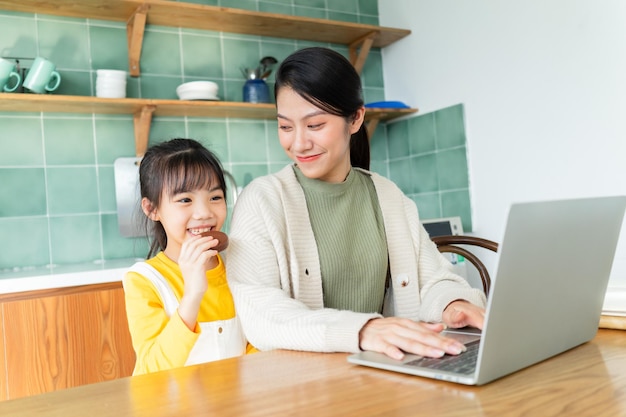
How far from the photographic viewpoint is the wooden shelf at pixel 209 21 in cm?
256

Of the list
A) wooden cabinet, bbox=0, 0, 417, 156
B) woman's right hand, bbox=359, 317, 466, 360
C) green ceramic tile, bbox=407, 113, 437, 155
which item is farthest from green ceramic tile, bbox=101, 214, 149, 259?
woman's right hand, bbox=359, 317, 466, 360

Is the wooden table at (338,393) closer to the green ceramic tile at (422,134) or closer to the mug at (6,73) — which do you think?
the mug at (6,73)

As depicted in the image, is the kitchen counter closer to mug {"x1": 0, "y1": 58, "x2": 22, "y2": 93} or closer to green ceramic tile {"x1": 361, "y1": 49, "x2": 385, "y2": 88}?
mug {"x1": 0, "y1": 58, "x2": 22, "y2": 93}

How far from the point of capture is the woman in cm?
107

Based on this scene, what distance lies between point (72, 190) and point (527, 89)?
2.03 m

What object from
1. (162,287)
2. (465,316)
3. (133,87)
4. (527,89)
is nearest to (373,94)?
(527,89)

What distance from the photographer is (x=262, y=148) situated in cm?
313

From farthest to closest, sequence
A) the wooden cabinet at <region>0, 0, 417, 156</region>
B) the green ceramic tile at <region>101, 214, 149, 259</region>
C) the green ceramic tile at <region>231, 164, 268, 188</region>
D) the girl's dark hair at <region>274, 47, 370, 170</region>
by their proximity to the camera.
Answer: the green ceramic tile at <region>231, 164, 268, 188</region>
the green ceramic tile at <region>101, 214, 149, 259</region>
the wooden cabinet at <region>0, 0, 417, 156</region>
the girl's dark hair at <region>274, 47, 370, 170</region>

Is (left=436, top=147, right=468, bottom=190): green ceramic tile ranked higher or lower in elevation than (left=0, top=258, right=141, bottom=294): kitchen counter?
higher

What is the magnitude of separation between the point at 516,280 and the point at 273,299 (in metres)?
0.45

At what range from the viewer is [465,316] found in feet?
3.21

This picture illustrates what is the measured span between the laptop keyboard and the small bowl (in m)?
2.16

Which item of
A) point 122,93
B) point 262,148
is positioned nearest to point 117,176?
point 122,93

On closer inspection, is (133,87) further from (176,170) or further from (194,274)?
(194,274)
